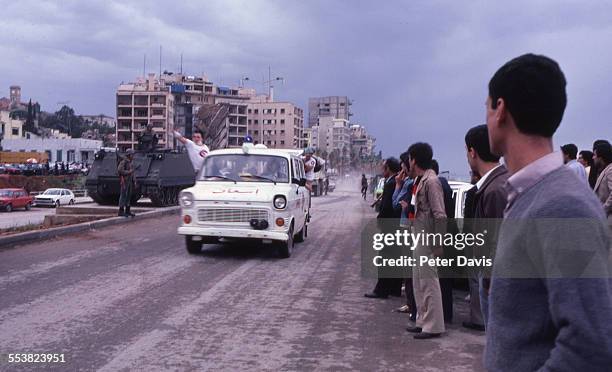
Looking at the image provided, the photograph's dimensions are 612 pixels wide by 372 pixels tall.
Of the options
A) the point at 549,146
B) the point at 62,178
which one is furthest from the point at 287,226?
the point at 62,178

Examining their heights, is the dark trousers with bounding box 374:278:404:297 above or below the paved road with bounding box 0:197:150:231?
above

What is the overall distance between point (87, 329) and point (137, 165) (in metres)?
20.2

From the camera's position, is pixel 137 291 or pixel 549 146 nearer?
pixel 549 146

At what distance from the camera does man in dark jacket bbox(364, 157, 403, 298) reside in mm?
7559

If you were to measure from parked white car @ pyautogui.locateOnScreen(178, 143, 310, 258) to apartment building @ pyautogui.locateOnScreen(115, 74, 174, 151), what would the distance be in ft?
329

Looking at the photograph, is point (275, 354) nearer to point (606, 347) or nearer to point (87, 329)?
point (87, 329)

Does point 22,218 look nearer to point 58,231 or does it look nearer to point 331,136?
point 58,231

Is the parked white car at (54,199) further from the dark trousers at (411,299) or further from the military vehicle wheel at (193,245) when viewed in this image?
the dark trousers at (411,299)

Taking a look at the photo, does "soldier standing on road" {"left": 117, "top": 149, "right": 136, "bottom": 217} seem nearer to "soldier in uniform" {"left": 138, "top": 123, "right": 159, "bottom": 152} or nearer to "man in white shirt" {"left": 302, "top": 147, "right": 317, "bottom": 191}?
"man in white shirt" {"left": 302, "top": 147, "right": 317, "bottom": 191}

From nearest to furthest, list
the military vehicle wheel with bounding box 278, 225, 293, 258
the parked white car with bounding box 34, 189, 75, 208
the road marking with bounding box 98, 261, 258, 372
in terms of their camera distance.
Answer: the road marking with bounding box 98, 261, 258, 372 → the military vehicle wheel with bounding box 278, 225, 293, 258 → the parked white car with bounding box 34, 189, 75, 208

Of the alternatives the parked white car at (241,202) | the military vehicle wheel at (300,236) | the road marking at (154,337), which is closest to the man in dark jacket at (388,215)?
the road marking at (154,337)

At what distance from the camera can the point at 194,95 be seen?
12056 cm

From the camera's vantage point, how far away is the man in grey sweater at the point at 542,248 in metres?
1.51

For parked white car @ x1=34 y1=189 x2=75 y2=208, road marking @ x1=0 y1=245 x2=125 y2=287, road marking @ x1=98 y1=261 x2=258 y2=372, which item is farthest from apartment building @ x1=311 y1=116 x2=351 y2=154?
road marking @ x1=98 y1=261 x2=258 y2=372
